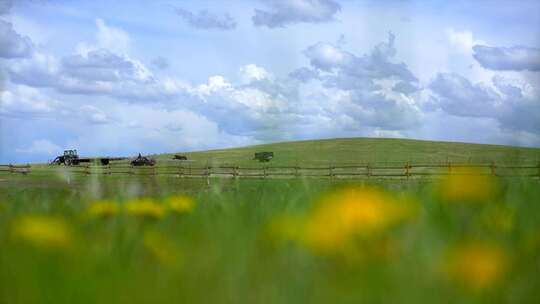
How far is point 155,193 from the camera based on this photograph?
3.35 m

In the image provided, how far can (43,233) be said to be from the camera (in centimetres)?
119

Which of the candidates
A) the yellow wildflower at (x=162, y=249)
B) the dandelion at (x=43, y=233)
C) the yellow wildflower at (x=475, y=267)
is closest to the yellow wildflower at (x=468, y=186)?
the yellow wildflower at (x=475, y=267)

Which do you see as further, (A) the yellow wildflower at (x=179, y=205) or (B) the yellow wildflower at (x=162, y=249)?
(A) the yellow wildflower at (x=179, y=205)

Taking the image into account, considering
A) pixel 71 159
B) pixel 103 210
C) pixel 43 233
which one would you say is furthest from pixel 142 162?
pixel 43 233

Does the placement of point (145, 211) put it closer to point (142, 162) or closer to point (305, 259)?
point (305, 259)

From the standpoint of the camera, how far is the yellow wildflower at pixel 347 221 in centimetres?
99

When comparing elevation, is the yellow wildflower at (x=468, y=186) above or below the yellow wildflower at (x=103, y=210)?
above

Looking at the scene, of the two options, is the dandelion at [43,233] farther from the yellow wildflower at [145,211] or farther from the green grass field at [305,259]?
the yellow wildflower at [145,211]

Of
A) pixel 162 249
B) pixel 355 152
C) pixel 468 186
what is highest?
pixel 355 152

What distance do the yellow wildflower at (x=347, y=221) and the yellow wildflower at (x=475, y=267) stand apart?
0.14m

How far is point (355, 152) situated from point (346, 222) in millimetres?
83563

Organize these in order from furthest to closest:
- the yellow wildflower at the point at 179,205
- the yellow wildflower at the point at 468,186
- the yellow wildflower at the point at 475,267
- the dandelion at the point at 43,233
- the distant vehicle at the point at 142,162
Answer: the distant vehicle at the point at 142,162 < the yellow wildflower at the point at 179,205 < the yellow wildflower at the point at 468,186 < the dandelion at the point at 43,233 < the yellow wildflower at the point at 475,267

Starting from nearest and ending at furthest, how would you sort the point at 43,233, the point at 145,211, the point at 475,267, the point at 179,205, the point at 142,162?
the point at 475,267, the point at 43,233, the point at 145,211, the point at 179,205, the point at 142,162

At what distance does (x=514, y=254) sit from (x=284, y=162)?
7484cm
